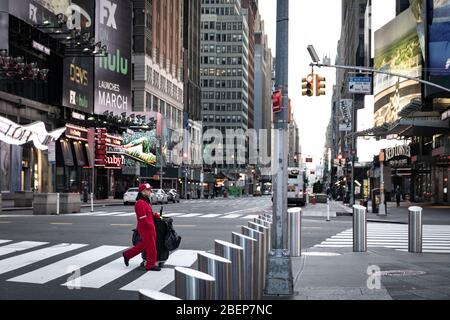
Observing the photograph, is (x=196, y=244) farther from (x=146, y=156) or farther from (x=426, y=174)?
(x=146, y=156)

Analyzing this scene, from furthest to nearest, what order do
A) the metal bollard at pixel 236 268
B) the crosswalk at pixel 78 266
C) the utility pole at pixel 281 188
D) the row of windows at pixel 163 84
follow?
1. the row of windows at pixel 163 84
2. the crosswalk at pixel 78 266
3. the utility pole at pixel 281 188
4. the metal bollard at pixel 236 268

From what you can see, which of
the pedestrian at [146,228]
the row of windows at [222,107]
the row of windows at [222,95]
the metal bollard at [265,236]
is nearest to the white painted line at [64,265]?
the pedestrian at [146,228]

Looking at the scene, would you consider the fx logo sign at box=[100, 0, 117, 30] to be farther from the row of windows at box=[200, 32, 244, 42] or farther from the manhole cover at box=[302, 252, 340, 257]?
the row of windows at box=[200, 32, 244, 42]

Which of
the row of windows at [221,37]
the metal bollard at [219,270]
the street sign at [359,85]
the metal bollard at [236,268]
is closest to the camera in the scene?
the metal bollard at [219,270]

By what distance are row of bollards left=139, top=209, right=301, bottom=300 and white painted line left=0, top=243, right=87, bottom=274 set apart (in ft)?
17.5

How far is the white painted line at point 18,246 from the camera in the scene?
14.5 m

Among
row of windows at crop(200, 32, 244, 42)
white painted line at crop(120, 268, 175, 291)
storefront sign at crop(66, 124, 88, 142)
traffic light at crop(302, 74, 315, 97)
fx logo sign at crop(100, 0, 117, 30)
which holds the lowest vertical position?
white painted line at crop(120, 268, 175, 291)

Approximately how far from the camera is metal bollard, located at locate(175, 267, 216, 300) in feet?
16.2

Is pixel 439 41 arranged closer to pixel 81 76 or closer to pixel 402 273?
pixel 81 76

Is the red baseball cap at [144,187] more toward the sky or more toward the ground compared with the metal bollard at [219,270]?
more toward the sky

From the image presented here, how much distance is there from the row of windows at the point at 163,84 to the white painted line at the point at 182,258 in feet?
244

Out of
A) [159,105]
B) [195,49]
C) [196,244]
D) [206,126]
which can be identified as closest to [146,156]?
[159,105]

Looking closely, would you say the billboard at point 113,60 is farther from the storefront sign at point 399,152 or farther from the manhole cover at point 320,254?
the manhole cover at point 320,254

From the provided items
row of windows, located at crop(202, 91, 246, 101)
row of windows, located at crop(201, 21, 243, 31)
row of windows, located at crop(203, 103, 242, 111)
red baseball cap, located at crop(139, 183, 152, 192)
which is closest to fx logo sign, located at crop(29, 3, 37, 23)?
red baseball cap, located at crop(139, 183, 152, 192)
